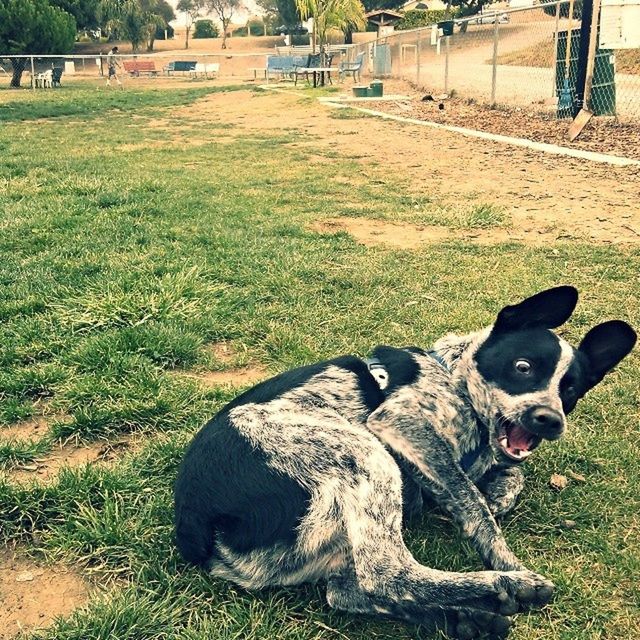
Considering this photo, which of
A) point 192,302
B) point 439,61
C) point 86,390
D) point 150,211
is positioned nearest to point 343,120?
point 439,61

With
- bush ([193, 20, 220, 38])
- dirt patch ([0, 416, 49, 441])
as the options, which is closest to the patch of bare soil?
dirt patch ([0, 416, 49, 441])

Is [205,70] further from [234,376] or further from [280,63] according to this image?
[234,376]

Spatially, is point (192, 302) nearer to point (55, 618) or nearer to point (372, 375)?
point (372, 375)

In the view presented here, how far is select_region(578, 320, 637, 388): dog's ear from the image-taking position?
290cm

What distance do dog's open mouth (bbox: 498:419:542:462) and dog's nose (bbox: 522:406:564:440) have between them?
0.18 m

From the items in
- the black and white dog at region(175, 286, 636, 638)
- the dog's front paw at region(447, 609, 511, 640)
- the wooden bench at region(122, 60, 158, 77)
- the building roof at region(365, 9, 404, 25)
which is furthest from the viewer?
the building roof at region(365, 9, 404, 25)

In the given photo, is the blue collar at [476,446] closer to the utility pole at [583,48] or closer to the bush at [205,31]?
the utility pole at [583,48]

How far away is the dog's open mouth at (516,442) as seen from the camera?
9.42 feet

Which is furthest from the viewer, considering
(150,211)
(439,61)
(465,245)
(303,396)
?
(439,61)

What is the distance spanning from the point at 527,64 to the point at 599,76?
5.91 metres

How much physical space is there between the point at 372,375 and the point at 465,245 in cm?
374

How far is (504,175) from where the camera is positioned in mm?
9547

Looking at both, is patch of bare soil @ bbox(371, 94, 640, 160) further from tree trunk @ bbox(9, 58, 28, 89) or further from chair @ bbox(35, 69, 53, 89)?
tree trunk @ bbox(9, 58, 28, 89)

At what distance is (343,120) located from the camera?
1716cm
